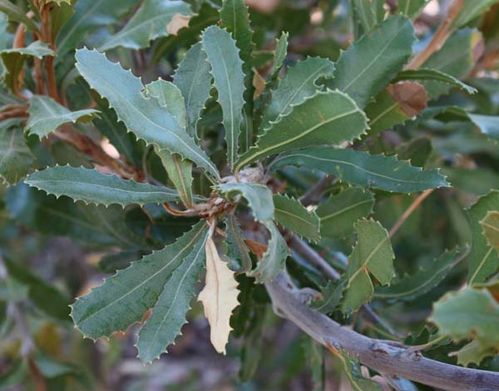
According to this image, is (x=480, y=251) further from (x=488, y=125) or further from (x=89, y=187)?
(x=89, y=187)

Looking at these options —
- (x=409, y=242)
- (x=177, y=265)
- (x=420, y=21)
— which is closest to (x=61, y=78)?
(x=177, y=265)

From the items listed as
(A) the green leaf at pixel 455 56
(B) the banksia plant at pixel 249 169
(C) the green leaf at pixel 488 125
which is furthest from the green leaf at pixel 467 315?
(A) the green leaf at pixel 455 56

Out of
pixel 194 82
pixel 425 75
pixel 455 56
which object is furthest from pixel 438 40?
pixel 194 82

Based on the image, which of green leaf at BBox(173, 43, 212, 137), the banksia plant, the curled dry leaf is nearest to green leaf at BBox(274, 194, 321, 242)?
the banksia plant

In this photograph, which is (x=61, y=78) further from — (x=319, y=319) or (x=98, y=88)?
(x=319, y=319)

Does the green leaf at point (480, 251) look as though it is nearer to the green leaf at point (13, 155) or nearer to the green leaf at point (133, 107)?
the green leaf at point (133, 107)

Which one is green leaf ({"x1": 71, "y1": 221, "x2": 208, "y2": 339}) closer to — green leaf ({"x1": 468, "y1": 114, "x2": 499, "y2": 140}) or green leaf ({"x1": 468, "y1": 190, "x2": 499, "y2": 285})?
green leaf ({"x1": 468, "y1": 190, "x2": 499, "y2": 285})
